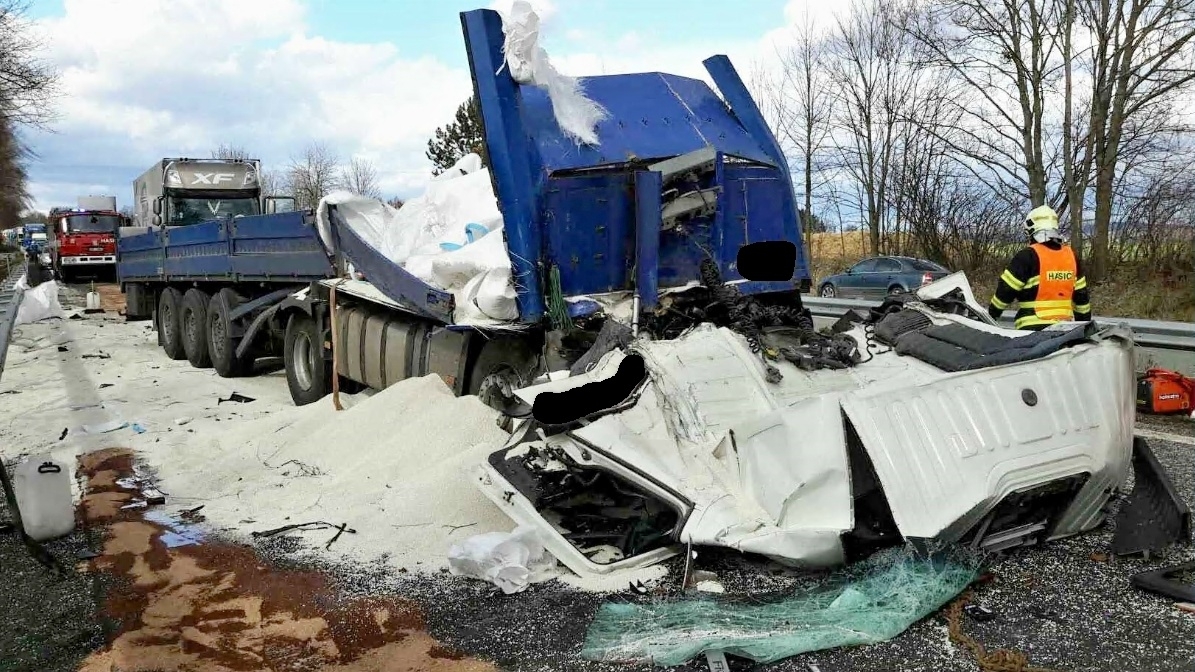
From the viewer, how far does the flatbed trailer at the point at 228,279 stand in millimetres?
8859

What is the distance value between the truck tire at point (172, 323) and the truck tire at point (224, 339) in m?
1.60

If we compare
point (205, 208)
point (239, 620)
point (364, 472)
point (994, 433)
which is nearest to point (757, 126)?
point (994, 433)

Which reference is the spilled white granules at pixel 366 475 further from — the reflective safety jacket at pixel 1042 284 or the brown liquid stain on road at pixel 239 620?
the reflective safety jacket at pixel 1042 284

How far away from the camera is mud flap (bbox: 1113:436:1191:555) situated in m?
3.64

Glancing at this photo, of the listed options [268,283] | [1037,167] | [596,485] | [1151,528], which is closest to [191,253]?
[268,283]

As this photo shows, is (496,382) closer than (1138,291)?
Yes

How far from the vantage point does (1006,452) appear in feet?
11.0

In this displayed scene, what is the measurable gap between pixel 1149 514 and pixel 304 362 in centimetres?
721

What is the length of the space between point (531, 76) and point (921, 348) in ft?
9.06

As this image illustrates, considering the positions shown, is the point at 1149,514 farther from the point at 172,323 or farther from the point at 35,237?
the point at 35,237

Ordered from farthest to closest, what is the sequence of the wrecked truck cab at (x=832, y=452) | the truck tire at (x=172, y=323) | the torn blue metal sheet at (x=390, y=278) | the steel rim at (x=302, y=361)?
the truck tire at (x=172, y=323), the steel rim at (x=302, y=361), the torn blue metal sheet at (x=390, y=278), the wrecked truck cab at (x=832, y=452)

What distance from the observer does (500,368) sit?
19.1 feet

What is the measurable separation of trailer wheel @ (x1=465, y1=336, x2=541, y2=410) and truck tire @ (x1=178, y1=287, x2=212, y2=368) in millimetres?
6766

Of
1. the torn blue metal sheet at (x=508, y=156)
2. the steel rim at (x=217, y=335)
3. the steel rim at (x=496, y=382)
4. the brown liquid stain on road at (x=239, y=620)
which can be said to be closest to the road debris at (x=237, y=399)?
the steel rim at (x=217, y=335)
